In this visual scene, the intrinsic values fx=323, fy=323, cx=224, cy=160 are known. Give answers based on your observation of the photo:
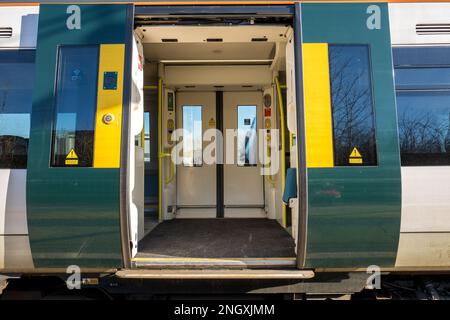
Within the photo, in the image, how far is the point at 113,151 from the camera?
2.58 m

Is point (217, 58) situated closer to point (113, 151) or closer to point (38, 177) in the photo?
point (113, 151)

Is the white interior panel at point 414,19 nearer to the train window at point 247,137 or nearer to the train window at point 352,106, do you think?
the train window at point 352,106

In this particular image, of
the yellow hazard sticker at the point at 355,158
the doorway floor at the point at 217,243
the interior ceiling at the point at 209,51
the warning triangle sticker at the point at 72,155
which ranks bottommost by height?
the doorway floor at the point at 217,243

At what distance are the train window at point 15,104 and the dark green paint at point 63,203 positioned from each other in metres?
0.10

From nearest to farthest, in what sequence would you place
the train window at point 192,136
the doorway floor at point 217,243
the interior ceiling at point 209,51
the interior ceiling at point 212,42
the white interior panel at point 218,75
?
the doorway floor at point 217,243
the interior ceiling at point 212,42
the interior ceiling at point 209,51
the white interior panel at point 218,75
the train window at point 192,136

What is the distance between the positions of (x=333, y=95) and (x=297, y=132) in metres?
0.42

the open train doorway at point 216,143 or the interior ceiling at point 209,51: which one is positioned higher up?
the interior ceiling at point 209,51

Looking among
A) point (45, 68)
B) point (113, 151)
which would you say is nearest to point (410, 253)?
point (113, 151)

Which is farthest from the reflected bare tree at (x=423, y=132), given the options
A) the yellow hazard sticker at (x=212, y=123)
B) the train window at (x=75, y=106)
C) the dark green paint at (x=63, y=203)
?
the yellow hazard sticker at (x=212, y=123)

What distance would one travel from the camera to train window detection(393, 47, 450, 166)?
2.63 m

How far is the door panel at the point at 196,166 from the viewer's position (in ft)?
16.8

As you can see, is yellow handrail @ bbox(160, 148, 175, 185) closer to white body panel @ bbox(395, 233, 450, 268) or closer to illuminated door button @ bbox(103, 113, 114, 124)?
illuminated door button @ bbox(103, 113, 114, 124)

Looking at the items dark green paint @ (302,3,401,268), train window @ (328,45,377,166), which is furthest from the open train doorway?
train window @ (328,45,377,166)

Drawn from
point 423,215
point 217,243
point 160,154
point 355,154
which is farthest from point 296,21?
point 160,154
